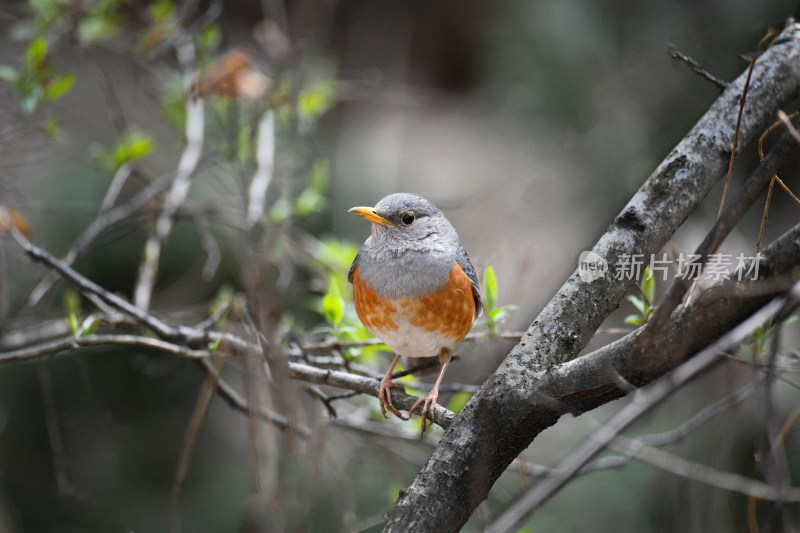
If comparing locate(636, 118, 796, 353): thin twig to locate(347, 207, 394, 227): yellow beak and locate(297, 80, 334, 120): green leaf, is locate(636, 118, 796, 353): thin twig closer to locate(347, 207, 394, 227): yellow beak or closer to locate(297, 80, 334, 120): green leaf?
locate(347, 207, 394, 227): yellow beak

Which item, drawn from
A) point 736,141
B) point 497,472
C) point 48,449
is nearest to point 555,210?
point 736,141

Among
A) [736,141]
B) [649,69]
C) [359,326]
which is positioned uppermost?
[649,69]

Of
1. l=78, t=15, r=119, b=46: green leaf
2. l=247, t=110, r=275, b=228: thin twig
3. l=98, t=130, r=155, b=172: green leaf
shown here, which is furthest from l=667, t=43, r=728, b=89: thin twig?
l=78, t=15, r=119, b=46: green leaf

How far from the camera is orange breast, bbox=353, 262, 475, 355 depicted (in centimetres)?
218

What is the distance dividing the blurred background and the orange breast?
360 mm

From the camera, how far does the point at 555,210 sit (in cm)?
524

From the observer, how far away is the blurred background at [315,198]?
3434mm

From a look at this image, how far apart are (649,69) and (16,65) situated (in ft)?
17.0

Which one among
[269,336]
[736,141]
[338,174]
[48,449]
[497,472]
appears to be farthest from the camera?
[338,174]

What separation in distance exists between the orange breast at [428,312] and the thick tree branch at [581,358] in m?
0.47

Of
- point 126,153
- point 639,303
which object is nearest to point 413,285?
point 639,303

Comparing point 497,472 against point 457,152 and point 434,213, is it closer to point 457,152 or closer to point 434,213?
point 434,213

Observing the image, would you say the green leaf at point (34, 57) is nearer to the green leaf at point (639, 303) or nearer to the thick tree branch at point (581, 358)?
the thick tree branch at point (581, 358)

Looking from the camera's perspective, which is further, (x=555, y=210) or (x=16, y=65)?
(x=16, y=65)
